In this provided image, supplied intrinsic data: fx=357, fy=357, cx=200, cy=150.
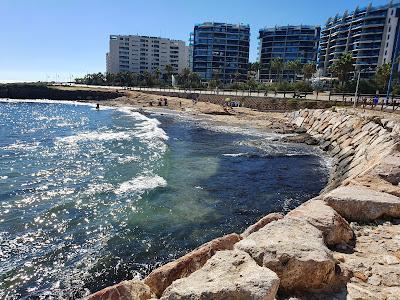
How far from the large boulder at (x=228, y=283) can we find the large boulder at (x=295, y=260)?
0.42 meters

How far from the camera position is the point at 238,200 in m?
19.4

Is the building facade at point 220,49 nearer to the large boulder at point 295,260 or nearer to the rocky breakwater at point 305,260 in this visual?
the rocky breakwater at point 305,260

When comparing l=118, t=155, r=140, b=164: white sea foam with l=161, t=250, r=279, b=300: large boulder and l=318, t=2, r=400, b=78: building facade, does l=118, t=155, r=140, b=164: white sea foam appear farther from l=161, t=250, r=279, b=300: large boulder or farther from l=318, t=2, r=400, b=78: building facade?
l=318, t=2, r=400, b=78: building facade

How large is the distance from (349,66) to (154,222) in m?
76.9

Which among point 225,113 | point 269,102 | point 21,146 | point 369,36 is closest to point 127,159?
point 21,146

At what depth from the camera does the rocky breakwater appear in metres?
5.06

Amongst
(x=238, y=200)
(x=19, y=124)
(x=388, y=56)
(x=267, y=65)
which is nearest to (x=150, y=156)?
(x=238, y=200)

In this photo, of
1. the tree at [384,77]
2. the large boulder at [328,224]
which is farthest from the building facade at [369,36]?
the large boulder at [328,224]

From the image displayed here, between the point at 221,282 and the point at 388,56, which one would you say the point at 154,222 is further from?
the point at 388,56

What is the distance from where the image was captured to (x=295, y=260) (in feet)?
18.5

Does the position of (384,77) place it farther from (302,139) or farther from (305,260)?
(305,260)

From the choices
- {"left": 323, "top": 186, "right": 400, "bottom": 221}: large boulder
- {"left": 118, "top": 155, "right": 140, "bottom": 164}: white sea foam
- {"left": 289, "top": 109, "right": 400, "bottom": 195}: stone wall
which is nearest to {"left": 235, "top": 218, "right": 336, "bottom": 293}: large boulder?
{"left": 323, "top": 186, "right": 400, "bottom": 221}: large boulder

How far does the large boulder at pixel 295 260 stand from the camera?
5.62m

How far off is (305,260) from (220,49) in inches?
7177
